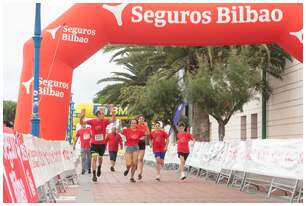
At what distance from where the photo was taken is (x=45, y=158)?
10.2 metres

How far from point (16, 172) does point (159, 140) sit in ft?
36.7

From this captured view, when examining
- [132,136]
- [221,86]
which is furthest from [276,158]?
[221,86]

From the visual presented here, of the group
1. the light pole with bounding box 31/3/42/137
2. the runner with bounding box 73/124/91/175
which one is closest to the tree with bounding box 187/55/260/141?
the runner with bounding box 73/124/91/175

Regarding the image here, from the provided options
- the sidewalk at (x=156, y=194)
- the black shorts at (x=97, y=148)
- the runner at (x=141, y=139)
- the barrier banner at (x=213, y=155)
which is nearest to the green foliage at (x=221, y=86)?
the barrier banner at (x=213, y=155)

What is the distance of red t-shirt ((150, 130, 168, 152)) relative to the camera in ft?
57.7

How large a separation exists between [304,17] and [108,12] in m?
4.78

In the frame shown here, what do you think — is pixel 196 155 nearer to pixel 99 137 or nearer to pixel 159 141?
pixel 159 141

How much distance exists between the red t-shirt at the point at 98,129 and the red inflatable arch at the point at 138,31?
74cm

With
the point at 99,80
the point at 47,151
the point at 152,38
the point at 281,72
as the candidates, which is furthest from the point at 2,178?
the point at 99,80

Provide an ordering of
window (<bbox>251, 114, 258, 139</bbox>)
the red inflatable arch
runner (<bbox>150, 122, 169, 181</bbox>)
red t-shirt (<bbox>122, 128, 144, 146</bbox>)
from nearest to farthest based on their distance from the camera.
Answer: the red inflatable arch, red t-shirt (<bbox>122, 128, 144, 146</bbox>), runner (<bbox>150, 122, 169, 181</bbox>), window (<bbox>251, 114, 258, 139</bbox>)

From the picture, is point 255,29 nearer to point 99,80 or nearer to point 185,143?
point 185,143

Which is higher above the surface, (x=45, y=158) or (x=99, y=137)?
(x=99, y=137)

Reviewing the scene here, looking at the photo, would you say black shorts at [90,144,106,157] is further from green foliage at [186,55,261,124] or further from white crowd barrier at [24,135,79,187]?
green foliage at [186,55,261,124]

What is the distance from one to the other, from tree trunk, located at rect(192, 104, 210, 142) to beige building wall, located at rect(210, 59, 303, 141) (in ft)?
7.88
